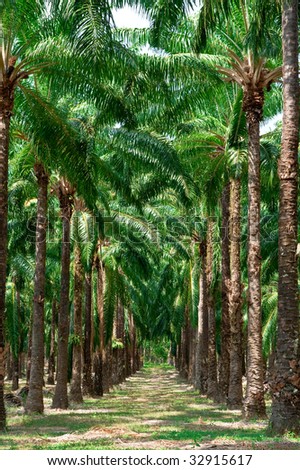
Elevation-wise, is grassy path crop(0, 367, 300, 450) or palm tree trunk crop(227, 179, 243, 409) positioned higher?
palm tree trunk crop(227, 179, 243, 409)

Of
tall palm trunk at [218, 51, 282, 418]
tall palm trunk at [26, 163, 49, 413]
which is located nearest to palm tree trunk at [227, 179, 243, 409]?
tall palm trunk at [218, 51, 282, 418]

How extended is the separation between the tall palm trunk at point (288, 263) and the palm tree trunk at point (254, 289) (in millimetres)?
3879

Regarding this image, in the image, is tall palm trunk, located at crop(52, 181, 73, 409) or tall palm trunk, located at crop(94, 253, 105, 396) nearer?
tall palm trunk, located at crop(52, 181, 73, 409)

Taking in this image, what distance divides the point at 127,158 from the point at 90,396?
10.9 metres

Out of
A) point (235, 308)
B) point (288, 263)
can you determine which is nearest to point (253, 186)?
point (235, 308)

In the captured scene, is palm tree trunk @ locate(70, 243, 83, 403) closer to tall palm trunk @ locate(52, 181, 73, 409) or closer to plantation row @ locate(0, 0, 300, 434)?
plantation row @ locate(0, 0, 300, 434)

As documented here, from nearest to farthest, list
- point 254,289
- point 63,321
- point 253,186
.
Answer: point 254,289
point 253,186
point 63,321

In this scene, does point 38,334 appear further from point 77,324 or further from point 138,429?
point 77,324

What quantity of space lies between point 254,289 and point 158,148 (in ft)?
17.5

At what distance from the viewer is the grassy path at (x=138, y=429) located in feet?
36.4

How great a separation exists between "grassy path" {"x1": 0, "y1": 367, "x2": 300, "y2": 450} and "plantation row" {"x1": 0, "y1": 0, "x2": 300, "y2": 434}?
923mm

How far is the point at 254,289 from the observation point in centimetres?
1647

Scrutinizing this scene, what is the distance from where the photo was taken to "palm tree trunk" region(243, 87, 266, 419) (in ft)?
53.3

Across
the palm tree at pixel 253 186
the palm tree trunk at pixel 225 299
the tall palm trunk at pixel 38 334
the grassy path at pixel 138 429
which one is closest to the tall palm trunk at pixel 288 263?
the grassy path at pixel 138 429
